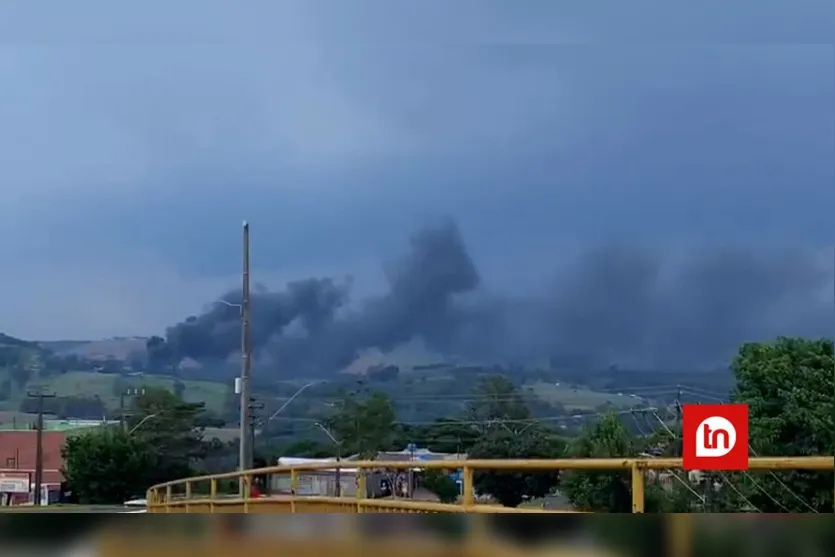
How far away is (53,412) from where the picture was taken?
1604mm

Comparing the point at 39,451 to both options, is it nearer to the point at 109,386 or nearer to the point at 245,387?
the point at 109,386

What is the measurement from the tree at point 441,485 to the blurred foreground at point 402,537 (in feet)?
0.20

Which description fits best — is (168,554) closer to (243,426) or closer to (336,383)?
(243,426)

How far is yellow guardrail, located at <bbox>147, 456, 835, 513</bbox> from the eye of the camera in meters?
1.66

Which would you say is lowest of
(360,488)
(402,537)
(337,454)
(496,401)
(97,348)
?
(402,537)

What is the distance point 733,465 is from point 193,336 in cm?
134

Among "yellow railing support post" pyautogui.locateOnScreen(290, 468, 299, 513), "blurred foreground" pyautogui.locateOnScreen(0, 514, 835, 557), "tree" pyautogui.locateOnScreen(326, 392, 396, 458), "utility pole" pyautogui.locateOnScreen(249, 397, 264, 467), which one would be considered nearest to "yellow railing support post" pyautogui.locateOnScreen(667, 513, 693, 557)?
"blurred foreground" pyautogui.locateOnScreen(0, 514, 835, 557)

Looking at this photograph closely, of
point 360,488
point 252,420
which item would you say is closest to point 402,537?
point 360,488

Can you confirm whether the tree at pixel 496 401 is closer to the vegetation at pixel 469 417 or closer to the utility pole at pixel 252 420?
the vegetation at pixel 469 417

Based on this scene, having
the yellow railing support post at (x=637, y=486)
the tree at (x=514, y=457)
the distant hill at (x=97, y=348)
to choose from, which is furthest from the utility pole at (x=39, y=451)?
the yellow railing support post at (x=637, y=486)

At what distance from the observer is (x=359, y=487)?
5.84 feet

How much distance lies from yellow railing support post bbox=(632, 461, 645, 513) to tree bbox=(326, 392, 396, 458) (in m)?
0.62

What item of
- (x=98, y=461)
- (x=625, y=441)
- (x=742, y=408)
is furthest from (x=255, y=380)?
(x=742, y=408)

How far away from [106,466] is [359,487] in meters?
0.66
